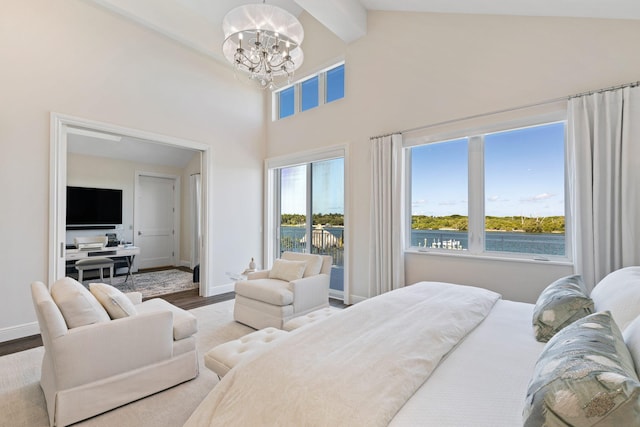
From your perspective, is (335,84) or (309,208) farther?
(309,208)

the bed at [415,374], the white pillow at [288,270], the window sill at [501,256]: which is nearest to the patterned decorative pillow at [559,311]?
the bed at [415,374]

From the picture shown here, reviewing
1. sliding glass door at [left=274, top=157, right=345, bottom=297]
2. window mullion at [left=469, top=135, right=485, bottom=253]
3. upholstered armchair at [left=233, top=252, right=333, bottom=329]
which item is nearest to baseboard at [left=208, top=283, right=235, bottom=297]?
sliding glass door at [left=274, top=157, right=345, bottom=297]

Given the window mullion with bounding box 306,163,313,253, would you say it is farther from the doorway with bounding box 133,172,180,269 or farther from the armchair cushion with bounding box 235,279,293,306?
the doorway with bounding box 133,172,180,269

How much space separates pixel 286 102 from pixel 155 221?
4709mm

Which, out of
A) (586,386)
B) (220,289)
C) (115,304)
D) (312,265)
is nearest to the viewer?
(586,386)

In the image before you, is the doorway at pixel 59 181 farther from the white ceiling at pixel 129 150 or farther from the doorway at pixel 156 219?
the doorway at pixel 156 219

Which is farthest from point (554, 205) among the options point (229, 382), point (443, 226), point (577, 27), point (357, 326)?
point (229, 382)

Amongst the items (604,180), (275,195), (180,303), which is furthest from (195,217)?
(604,180)

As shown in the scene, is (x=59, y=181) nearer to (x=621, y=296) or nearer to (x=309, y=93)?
(x=309, y=93)

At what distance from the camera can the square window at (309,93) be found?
Answer: 201 inches

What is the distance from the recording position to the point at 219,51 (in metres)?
4.77

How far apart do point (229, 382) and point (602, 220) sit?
321 centimetres

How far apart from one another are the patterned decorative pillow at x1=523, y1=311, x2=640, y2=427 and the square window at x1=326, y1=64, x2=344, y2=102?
14.3 ft

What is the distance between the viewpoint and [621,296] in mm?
1503
